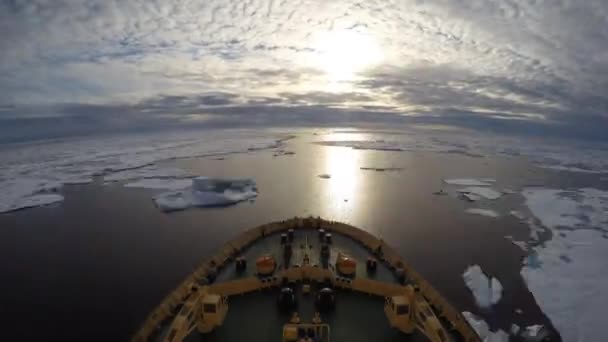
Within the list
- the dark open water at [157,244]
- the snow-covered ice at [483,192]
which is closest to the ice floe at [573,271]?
the dark open water at [157,244]

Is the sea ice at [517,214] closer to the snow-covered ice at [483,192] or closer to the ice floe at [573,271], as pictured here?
the ice floe at [573,271]

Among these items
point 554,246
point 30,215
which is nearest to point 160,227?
point 30,215

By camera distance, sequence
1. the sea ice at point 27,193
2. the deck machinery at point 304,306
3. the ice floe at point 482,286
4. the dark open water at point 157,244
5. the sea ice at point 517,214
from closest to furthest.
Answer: the deck machinery at point 304,306, the dark open water at point 157,244, the ice floe at point 482,286, the sea ice at point 517,214, the sea ice at point 27,193

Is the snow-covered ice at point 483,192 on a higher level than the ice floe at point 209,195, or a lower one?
lower

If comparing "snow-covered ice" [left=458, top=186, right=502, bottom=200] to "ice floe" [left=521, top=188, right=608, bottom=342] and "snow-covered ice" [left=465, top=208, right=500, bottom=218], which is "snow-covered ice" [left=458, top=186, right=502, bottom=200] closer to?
"snow-covered ice" [left=465, top=208, right=500, bottom=218]

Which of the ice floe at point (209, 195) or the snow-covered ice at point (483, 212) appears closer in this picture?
the snow-covered ice at point (483, 212)

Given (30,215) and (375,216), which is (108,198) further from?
(375,216)
